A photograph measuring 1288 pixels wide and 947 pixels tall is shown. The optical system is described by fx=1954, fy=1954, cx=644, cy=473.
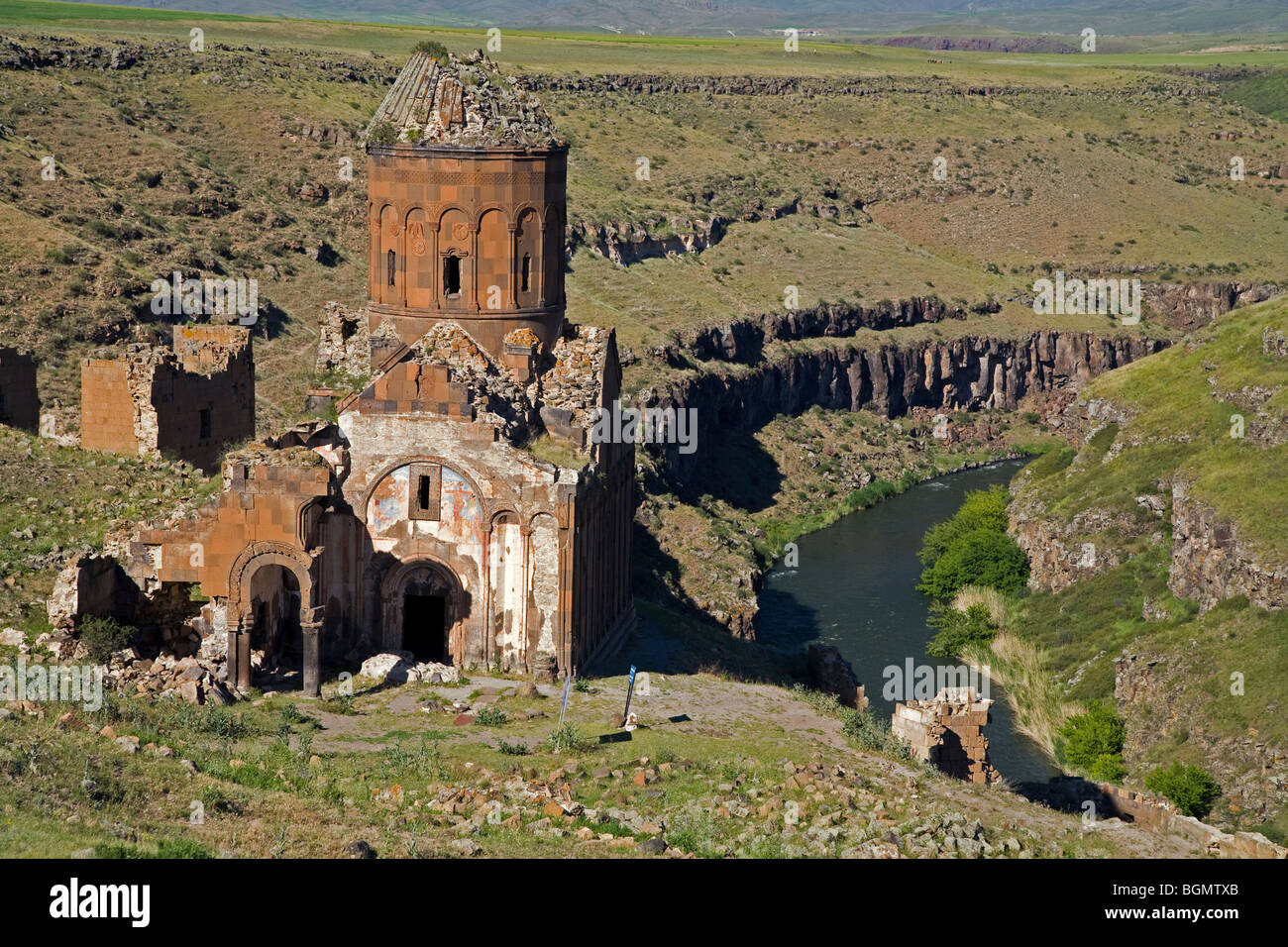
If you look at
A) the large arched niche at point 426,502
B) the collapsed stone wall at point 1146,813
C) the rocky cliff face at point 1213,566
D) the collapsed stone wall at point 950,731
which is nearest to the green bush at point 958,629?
the rocky cliff face at point 1213,566

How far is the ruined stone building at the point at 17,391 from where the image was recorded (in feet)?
132

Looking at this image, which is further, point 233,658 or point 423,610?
point 423,610

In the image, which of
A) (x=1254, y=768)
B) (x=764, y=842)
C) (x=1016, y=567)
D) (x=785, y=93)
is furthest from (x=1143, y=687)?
(x=785, y=93)

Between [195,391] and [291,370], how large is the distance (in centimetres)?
2472

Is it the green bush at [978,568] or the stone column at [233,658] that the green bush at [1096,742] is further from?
the stone column at [233,658]

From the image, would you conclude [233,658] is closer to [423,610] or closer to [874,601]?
[423,610]

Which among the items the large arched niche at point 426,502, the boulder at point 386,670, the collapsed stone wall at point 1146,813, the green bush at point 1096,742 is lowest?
the green bush at point 1096,742

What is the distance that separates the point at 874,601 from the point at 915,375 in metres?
35.1

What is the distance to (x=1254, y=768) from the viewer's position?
145ft

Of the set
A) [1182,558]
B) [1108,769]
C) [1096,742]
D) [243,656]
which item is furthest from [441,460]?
[1182,558]

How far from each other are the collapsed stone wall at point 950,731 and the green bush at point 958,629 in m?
21.8

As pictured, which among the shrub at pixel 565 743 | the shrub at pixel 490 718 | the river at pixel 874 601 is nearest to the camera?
the shrub at pixel 565 743

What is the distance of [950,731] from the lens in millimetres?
34656

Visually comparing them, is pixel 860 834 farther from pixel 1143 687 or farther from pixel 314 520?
pixel 1143 687
